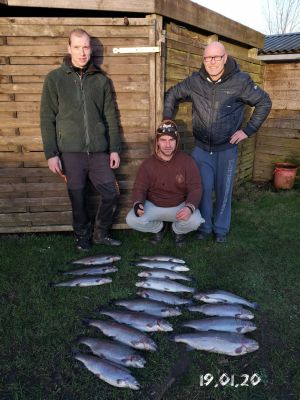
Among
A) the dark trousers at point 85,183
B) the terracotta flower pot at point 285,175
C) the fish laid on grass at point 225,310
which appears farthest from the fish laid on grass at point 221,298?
the terracotta flower pot at point 285,175

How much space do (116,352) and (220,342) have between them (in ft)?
3.03

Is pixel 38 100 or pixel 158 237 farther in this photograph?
pixel 158 237

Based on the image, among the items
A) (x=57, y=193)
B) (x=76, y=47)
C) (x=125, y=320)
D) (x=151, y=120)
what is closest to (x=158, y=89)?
(x=151, y=120)

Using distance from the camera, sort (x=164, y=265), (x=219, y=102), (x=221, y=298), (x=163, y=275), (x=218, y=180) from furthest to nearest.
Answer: (x=218, y=180) < (x=219, y=102) < (x=164, y=265) < (x=163, y=275) < (x=221, y=298)

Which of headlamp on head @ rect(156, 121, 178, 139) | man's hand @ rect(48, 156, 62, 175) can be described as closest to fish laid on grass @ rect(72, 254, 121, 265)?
man's hand @ rect(48, 156, 62, 175)

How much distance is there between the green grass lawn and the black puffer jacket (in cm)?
168

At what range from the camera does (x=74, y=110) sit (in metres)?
4.36

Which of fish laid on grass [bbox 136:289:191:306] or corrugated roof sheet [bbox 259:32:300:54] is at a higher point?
corrugated roof sheet [bbox 259:32:300:54]

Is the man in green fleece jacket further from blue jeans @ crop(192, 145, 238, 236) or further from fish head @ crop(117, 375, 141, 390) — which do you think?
fish head @ crop(117, 375, 141, 390)

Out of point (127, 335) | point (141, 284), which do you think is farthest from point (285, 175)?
point (127, 335)

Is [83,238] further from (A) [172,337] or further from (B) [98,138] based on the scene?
(A) [172,337]

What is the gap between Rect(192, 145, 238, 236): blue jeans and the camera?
16.1ft

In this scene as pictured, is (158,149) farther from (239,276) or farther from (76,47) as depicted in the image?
(239,276)

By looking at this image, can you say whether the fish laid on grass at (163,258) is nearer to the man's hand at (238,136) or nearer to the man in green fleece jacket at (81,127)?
the man in green fleece jacket at (81,127)
